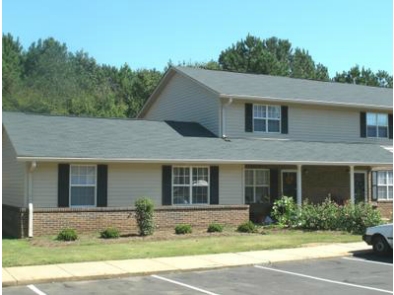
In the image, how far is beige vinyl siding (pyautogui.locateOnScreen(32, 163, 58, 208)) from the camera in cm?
1942

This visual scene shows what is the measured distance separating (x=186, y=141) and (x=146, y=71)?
1444 inches

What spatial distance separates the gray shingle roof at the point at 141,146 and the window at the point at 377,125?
101 inches

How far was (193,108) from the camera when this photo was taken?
1082 inches

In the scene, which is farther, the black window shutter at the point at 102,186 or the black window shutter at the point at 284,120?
the black window shutter at the point at 284,120

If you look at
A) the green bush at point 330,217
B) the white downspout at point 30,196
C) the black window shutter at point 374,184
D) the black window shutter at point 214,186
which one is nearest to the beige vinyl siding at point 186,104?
the black window shutter at point 214,186

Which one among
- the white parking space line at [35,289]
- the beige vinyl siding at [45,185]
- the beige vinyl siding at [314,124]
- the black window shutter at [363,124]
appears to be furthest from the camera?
the black window shutter at [363,124]

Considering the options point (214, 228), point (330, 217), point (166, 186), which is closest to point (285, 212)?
point (330, 217)

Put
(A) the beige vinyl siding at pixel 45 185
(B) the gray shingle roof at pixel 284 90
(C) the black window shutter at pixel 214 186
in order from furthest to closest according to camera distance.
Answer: (B) the gray shingle roof at pixel 284 90 < (C) the black window shutter at pixel 214 186 < (A) the beige vinyl siding at pixel 45 185

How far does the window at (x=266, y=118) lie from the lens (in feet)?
85.5

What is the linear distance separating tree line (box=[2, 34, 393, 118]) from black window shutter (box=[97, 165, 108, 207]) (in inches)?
1419

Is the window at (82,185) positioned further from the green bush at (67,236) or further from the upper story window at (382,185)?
the upper story window at (382,185)

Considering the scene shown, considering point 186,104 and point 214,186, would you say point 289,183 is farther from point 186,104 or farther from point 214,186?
point 186,104

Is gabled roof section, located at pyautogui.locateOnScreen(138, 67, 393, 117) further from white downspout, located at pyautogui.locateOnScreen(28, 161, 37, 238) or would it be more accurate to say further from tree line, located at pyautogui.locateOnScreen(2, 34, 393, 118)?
tree line, located at pyautogui.locateOnScreen(2, 34, 393, 118)

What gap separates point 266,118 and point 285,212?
17.0 feet
